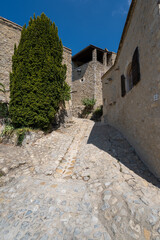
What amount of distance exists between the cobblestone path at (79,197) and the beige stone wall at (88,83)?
12.9 metres

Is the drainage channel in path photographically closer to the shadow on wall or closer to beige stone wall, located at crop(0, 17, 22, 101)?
the shadow on wall

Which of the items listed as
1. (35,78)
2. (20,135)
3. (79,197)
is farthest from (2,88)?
(79,197)

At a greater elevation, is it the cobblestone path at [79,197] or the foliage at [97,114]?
the foliage at [97,114]

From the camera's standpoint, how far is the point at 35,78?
20.7ft

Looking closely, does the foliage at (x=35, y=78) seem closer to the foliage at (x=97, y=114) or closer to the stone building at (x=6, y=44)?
the stone building at (x=6, y=44)

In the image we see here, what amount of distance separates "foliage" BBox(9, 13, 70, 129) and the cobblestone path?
240cm

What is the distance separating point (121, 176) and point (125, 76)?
4.85m

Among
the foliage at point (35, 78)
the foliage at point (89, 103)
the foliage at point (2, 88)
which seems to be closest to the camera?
the foliage at point (35, 78)

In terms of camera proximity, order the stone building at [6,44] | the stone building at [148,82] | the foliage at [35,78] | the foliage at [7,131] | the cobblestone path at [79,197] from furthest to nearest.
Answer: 1. the stone building at [6,44]
2. the foliage at [35,78]
3. the foliage at [7,131]
4. the stone building at [148,82]
5. the cobblestone path at [79,197]

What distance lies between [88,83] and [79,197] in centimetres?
1698

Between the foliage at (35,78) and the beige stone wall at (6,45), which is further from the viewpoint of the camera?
the beige stone wall at (6,45)

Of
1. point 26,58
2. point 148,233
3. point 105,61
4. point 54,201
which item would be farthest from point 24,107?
point 105,61

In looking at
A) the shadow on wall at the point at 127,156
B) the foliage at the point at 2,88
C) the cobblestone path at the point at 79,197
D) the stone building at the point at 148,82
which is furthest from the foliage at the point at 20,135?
the stone building at the point at 148,82

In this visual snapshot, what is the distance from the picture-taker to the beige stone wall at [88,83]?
1702 cm
